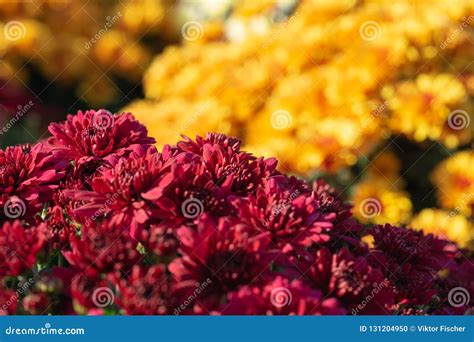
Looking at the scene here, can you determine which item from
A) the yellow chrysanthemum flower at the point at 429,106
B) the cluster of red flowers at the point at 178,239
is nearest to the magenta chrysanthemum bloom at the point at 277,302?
the cluster of red flowers at the point at 178,239

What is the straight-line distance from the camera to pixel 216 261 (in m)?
1.35

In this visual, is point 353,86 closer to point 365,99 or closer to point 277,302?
point 365,99

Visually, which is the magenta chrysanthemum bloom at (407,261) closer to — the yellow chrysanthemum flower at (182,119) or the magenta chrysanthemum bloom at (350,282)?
the magenta chrysanthemum bloom at (350,282)

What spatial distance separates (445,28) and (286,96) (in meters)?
0.90

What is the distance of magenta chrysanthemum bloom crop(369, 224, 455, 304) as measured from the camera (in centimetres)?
169

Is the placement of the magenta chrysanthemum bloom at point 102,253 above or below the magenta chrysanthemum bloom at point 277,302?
below

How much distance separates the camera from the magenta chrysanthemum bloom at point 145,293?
4.12 feet

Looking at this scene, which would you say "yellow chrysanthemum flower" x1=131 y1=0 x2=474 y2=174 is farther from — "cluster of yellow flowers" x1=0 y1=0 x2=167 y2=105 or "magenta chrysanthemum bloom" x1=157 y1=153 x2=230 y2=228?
"cluster of yellow flowers" x1=0 y1=0 x2=167 y2=105

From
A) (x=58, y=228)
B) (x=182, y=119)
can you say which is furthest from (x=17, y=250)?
(x=182, y=119)

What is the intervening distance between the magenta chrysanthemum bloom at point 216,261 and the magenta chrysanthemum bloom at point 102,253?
0.09m

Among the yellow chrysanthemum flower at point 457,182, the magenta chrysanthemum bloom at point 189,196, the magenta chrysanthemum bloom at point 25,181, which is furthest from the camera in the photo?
the yellow chrysanthemum flower at point 457,182

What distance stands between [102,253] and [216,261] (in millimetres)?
227

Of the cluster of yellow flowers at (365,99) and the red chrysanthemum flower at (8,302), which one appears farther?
the cluster of yellow flowers at (365,99)

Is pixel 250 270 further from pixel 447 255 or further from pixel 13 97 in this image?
pixel 13 97
